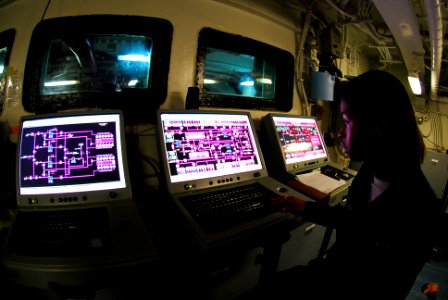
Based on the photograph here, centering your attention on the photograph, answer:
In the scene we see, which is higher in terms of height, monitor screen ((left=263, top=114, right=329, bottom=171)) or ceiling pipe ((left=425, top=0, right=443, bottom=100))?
ceiling pipe ((left=425, top=0, right=443, bottom=100))

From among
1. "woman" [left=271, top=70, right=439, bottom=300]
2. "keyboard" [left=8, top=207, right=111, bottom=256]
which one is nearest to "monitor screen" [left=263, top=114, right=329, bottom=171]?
"woman" [left=271, top=70, right=439, bottom=300]

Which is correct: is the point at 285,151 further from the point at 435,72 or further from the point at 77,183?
the point at 435,72

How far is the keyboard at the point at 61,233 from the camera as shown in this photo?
75 cm

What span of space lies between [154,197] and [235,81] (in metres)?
2.30

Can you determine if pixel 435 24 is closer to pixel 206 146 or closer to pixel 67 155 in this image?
pixel 206 146

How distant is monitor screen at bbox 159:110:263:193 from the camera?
47.6 inches

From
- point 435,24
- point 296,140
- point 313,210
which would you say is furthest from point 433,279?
point 435,24

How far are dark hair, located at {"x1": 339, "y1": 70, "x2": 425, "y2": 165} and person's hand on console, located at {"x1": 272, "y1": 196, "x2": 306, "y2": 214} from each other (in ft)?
1.54

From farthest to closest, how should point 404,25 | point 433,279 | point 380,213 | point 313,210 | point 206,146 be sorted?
point 433,279 < point 404,25 < point 206,146 < point 313,210 < point 380,213

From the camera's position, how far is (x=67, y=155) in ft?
3.56

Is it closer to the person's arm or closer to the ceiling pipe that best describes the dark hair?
the person's arm

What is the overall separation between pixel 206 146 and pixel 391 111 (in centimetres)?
92

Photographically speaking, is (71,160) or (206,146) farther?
(206,146)

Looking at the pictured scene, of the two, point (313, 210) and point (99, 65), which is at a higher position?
point (99, 65)
